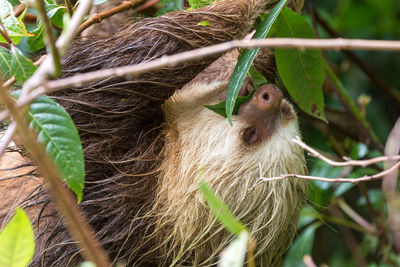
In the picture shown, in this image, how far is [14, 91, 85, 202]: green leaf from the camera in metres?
1.36

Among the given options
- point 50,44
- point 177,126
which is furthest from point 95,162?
point 50,44

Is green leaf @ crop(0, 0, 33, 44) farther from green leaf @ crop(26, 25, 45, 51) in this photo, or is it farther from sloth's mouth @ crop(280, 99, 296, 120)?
sloth's mouth @ crop(280, 99, 296, 120)

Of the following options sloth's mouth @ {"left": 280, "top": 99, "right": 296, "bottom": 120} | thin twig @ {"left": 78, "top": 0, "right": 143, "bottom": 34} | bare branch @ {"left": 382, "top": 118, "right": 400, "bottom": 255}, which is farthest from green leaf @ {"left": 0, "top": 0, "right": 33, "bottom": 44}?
bare branch @ {"left": 382, "top": 118, "right": 400, "bottom": 255}

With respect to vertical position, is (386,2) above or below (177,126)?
below

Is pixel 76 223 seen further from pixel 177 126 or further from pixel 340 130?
pixel 340 130

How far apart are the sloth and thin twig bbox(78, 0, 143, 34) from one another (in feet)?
0.31

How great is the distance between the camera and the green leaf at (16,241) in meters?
1.12

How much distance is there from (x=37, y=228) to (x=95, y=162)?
397 mm

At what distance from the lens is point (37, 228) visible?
233 cm

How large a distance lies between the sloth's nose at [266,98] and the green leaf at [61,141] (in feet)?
3.83

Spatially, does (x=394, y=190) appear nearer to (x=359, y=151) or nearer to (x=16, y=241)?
(x=359, y=151)

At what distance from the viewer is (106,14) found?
2.24 metres

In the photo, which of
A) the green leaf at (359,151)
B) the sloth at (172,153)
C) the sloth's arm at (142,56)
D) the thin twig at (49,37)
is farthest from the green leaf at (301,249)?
the thin twig at (49,37)

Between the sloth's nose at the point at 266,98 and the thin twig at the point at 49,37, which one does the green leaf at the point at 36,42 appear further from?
the thin twig at the point at 49,37
